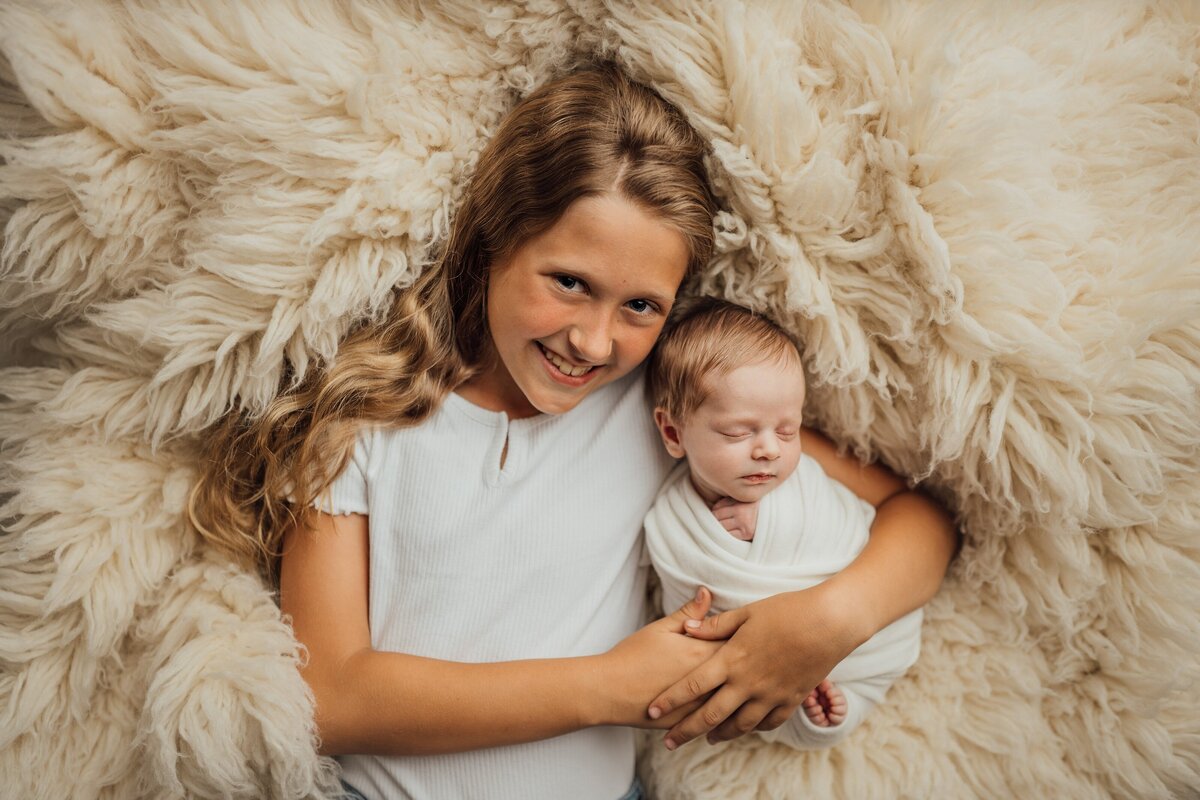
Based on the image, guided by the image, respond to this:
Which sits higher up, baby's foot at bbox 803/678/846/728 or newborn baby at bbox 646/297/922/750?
newborn baby at bbox 646/297/922/750

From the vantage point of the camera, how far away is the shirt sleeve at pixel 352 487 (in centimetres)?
109

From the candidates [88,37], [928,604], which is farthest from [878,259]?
[88,37]

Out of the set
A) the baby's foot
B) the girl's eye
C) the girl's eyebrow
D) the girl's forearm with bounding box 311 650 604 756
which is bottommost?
the girl's forearm with bounding box 311 650 604 756

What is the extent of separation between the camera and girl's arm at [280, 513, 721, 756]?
103 cm

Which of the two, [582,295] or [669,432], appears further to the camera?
[669,432]

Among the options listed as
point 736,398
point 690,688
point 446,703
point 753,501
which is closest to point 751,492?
point 753,501

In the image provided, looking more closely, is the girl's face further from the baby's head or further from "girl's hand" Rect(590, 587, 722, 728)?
"girl's hand" Rect(590, 587, 722, 728)

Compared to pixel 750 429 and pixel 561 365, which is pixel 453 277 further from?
pixel 750 429

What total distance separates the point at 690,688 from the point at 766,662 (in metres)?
0.10

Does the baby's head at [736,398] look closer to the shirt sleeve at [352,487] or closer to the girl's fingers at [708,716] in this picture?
the girl's fingers at [708,716]

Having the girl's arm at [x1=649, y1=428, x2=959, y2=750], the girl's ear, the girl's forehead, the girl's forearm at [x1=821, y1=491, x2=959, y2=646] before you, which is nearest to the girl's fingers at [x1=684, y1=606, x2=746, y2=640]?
the girl's arm at [x1=649, y1=428, x2=959, y2=750]

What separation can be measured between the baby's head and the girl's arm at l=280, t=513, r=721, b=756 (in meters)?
0.18

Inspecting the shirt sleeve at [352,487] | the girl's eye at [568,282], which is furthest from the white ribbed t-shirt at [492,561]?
the girl's eye at [568,282]

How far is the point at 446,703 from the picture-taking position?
103 cm
